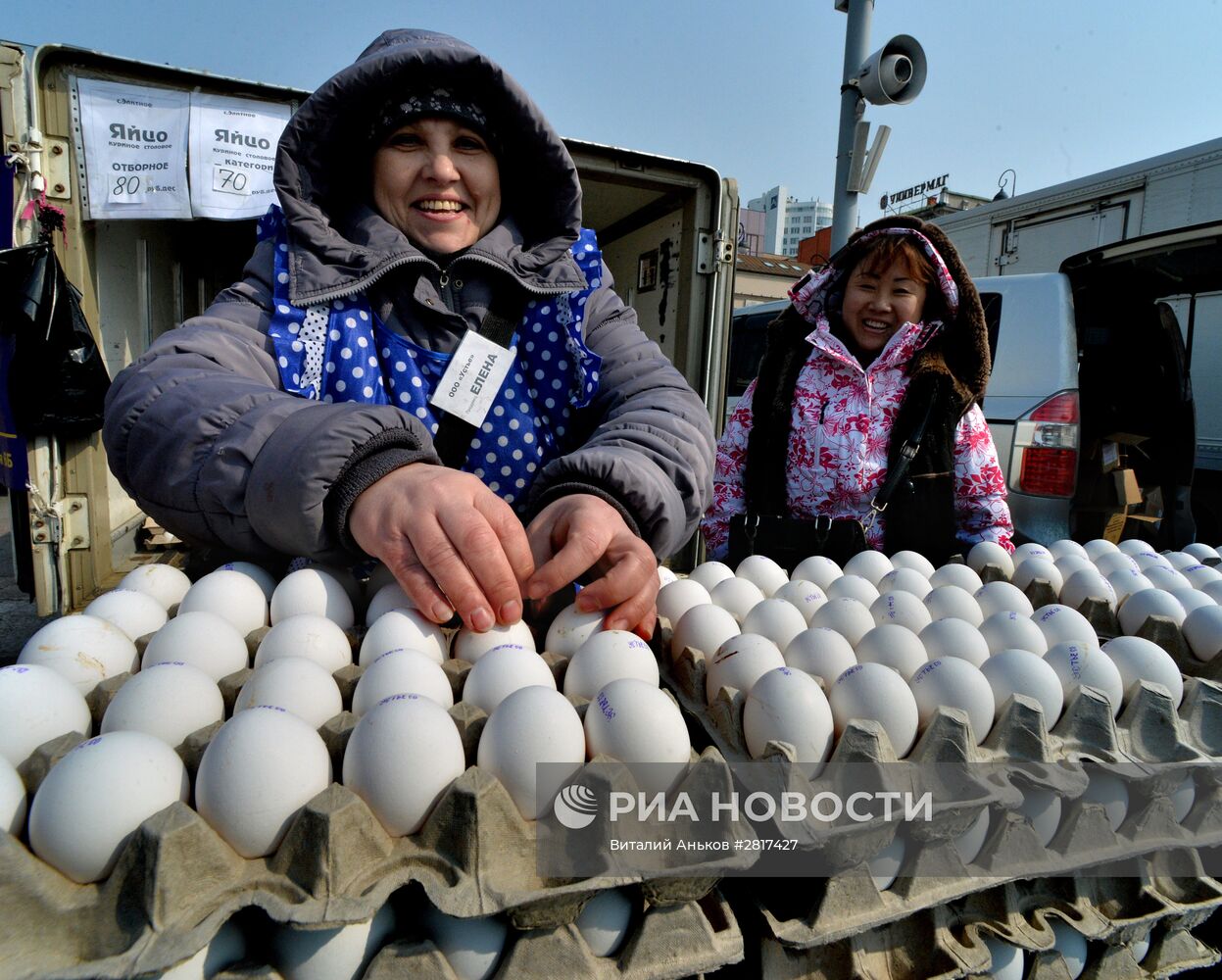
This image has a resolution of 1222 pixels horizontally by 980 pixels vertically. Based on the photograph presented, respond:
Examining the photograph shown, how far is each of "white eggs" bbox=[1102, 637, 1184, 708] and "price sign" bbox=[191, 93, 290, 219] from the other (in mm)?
3489

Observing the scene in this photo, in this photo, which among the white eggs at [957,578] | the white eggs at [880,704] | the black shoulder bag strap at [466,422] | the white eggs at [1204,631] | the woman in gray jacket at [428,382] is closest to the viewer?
the white eggs at [880,704]

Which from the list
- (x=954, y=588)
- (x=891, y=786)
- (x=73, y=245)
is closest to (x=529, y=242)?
(x=954, y=588)

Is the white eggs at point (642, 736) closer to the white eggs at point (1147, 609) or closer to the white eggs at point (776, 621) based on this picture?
the white eggs at point (776, 621)

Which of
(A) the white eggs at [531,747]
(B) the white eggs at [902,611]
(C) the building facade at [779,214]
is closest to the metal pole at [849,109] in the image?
(B) the white eggs at [902,611]

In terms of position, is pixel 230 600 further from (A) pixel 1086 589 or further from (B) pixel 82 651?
(A) pixel 1086 589

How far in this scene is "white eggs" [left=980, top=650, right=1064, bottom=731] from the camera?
3.36ft

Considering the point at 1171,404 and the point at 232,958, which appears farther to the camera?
the point at 1171,404

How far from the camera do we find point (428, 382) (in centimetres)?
160

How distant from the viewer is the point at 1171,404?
4.64 m

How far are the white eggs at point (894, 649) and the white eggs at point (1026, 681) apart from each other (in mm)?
94

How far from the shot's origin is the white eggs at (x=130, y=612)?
1122 mm

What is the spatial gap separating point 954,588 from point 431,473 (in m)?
1.00

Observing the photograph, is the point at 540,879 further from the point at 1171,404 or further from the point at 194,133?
the point at 1171,404

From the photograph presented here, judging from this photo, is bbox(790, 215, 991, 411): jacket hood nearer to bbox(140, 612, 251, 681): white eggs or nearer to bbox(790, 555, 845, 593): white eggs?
bbox(790, 555, 845, 593): white eggs
